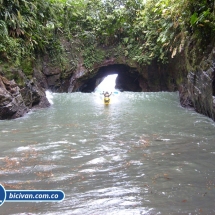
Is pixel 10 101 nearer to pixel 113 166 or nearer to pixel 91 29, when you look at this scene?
pixel 113 166

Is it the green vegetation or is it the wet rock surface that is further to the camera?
the green vegetation

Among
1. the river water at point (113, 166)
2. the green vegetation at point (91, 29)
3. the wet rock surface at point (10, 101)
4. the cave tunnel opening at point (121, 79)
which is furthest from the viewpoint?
the cave tunnel opening at point (121, 79)

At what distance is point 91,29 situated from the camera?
16547 mm

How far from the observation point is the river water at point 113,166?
258 cm

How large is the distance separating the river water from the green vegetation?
4.01m

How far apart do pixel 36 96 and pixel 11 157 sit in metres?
6.53

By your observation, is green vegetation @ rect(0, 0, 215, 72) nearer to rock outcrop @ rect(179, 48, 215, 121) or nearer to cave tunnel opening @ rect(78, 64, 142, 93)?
rock outcrop @ rect(179, 48, 215, 121)

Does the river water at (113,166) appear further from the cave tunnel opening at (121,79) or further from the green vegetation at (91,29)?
the cave tunnel opening at (121,79)

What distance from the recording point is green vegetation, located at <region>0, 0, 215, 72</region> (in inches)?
352

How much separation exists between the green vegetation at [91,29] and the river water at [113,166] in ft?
13.2

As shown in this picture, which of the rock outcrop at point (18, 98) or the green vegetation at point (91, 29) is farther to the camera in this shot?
the green vegetation at point (91, 29)

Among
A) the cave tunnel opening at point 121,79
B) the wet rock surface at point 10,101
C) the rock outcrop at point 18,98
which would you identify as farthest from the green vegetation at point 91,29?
the cave tunnel opening at point 121,79

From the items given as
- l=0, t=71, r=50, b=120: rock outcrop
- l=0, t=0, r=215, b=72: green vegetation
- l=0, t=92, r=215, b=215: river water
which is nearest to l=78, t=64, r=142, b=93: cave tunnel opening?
l=0, t=0, r=215, b=72: green vegetation

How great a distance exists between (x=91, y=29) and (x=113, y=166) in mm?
14498
